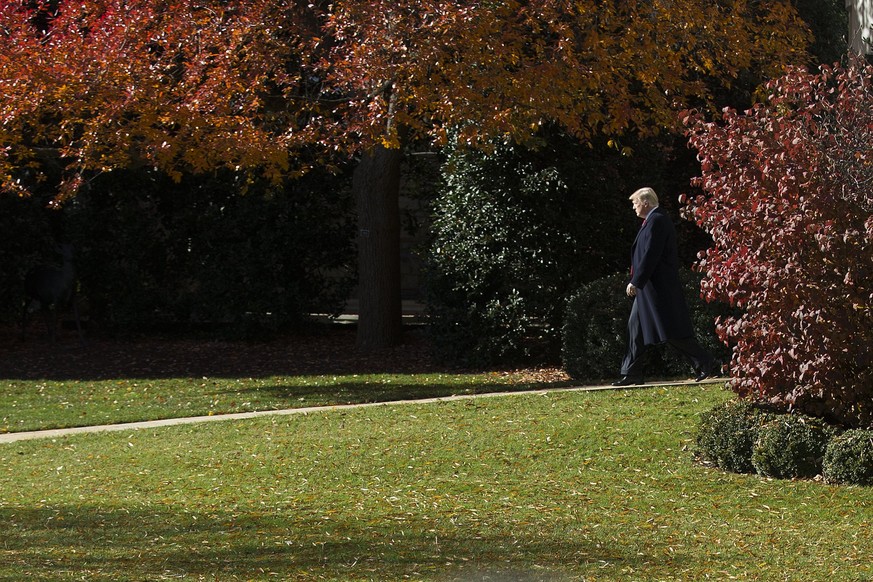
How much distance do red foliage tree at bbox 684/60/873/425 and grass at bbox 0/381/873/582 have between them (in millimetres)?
749

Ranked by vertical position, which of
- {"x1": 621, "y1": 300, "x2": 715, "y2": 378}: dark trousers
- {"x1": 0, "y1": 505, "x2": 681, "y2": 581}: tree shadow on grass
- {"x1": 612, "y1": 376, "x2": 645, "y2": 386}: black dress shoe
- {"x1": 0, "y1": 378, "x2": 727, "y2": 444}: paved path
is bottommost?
{"x1": 0, "y1": 505, "x2": 681, "y2": 581}: tree shadow on grass

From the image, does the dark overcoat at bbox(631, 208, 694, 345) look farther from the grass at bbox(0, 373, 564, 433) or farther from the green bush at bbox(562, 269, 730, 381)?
the grass at bbox(0, 373, 564, 433)

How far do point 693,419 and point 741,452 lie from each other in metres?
1.64

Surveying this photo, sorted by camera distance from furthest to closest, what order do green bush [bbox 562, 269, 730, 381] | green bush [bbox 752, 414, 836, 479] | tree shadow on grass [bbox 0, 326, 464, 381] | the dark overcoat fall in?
tree shadow on grass [bbox 0, 326, 464, 381] → green bush [bbox 562, 269, 730, 381] → the dark overcoat → green bush [bbox 752, 414, 836, 479]

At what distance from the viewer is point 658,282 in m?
11.0

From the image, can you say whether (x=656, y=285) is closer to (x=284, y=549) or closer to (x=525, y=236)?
(x=525, y=236)

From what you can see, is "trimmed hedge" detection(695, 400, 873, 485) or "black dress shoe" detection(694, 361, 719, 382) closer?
"trimmed hedge" detection(695, 400, 873, 485)

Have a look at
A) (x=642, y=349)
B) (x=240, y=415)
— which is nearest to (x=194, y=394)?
(x=240, y=415)

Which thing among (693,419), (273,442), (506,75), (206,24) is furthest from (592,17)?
(273,442)

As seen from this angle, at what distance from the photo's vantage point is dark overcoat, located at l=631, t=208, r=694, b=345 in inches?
428

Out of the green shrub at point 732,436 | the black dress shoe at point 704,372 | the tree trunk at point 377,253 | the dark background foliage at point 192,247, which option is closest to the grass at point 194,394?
the black dress shoe at point 704,372

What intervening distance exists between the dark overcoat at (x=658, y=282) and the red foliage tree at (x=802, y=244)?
7.84 feet

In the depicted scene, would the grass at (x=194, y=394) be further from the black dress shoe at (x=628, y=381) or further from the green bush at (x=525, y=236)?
the black dress shoe at (x=628, y=381)

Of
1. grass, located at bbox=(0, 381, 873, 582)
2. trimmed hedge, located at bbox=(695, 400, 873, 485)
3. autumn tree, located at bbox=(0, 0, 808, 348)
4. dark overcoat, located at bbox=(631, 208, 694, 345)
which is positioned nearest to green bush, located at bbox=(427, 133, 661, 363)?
autumn tree, located at bbox=(0, 0, 808, 348)
